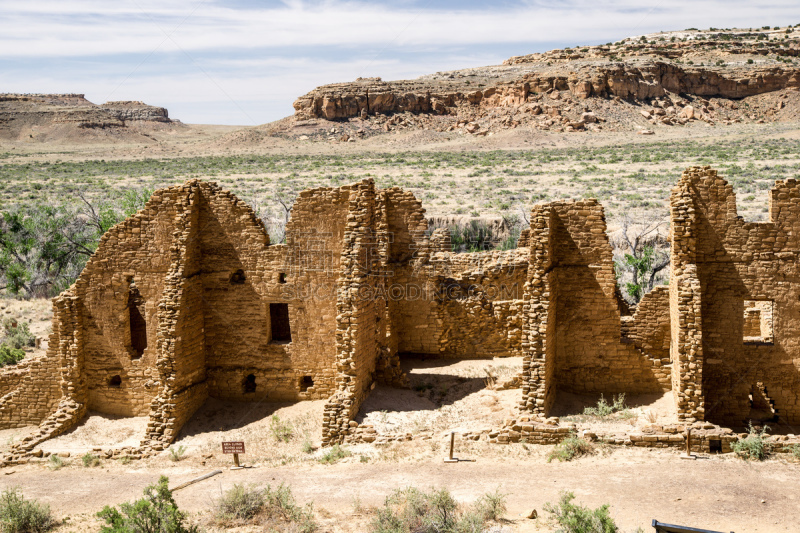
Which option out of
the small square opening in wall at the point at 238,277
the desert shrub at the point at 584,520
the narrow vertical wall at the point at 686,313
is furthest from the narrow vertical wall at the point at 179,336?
the narrow vertical wall at the point at 686,313

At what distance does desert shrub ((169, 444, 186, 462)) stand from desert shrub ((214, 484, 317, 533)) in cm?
309

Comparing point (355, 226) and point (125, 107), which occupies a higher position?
point (125, 107)

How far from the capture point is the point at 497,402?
14.4 metres

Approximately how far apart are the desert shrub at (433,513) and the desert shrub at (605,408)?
373 cm

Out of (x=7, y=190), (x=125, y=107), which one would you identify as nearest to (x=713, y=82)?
(x=7, y=190)

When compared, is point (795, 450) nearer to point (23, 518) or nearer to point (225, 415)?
point (225, 415)

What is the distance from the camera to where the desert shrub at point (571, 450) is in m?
12.1

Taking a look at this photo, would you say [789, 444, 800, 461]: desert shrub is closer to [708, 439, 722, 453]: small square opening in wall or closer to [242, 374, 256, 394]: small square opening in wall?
[708, 439, 722, 453]: small square opening in wall

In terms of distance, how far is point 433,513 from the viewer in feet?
32.1

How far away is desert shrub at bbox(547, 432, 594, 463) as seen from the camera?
1213 cm

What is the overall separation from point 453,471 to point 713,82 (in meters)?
84.0

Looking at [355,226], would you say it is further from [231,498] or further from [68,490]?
[68,490]

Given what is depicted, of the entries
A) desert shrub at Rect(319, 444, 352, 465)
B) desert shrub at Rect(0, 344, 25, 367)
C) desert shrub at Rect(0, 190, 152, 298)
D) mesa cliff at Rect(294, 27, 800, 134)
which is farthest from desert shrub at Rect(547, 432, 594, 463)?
mesa cliff at Rect(294, 27, 800, 134)

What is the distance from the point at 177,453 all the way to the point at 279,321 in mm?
4177
